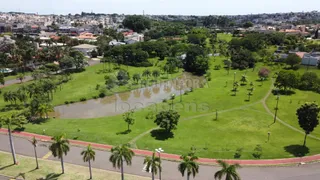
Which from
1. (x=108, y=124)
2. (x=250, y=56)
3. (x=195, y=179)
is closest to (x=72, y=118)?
(x=108, y=124)

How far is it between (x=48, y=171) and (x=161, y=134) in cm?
1687

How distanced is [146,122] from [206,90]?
2496cm

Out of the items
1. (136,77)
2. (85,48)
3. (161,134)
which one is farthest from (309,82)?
(85,48)

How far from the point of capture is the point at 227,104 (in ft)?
184

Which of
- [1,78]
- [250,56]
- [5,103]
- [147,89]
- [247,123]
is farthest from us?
[250,56]

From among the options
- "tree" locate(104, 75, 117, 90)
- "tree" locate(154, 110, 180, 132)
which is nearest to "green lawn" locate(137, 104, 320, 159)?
"tree" locate(154, 110, 180, 132)

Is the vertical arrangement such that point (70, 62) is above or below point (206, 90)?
above

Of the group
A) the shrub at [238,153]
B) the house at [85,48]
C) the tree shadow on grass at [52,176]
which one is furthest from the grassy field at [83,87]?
the shrub at [238,153]

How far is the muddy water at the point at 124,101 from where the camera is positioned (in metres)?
53.4

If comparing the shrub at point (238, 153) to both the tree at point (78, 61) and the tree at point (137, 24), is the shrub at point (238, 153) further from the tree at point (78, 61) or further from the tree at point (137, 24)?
the tree at point (137, 24)

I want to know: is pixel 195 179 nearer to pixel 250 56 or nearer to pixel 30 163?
pixel 30 163

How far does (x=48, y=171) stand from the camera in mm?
31641

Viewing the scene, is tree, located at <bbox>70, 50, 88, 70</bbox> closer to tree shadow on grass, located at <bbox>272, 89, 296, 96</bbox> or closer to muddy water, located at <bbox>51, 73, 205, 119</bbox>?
muddy water, located at <bbox>51, 73, 205, 119</bbox>

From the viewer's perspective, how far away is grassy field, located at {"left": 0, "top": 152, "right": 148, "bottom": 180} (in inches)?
1204
